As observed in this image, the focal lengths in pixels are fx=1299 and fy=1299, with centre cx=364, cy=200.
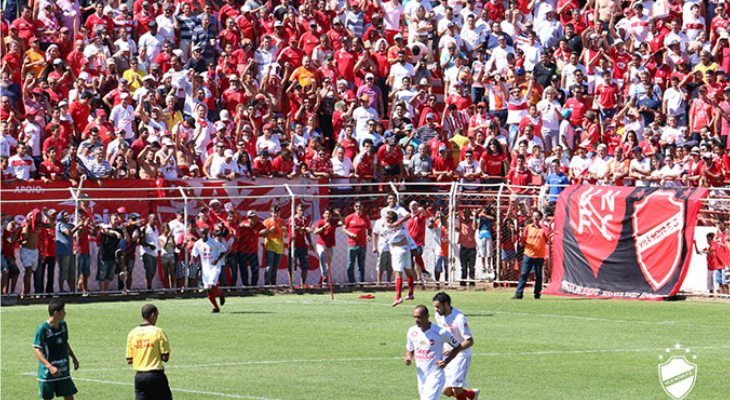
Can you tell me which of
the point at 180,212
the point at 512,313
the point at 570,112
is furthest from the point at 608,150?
the point at 180,212

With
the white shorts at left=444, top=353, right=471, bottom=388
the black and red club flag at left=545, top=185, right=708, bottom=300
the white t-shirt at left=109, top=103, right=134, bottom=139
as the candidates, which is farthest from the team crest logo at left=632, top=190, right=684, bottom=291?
the white shorts at left=444, top=353, right=471, bottom=388

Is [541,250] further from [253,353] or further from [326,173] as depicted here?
[253,353]

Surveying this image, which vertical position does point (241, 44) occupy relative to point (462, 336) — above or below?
above

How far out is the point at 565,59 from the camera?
37094 millimetres

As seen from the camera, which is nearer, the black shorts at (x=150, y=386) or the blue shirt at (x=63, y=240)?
the black shorts at (x=150, y=386)

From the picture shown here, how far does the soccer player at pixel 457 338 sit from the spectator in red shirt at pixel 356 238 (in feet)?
57.4

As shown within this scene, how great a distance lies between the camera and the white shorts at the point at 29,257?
93.7 ft

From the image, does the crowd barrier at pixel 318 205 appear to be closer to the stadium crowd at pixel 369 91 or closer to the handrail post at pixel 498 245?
the handrail post at pixel 498 245

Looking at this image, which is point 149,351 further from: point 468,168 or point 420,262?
point 468,168

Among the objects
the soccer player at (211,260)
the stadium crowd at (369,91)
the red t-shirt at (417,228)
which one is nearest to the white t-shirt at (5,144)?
the stadium crowd at (369,91)

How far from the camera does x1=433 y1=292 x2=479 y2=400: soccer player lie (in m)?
14.7

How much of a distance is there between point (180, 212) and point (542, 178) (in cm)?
952

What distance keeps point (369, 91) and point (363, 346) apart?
14916 mm

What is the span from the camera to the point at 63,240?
95.6 ft
